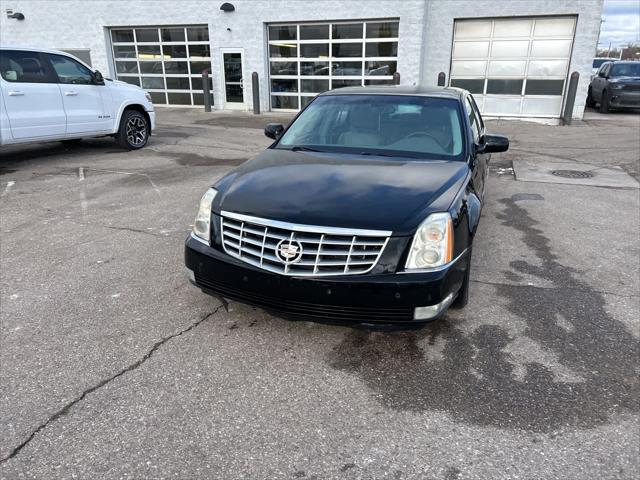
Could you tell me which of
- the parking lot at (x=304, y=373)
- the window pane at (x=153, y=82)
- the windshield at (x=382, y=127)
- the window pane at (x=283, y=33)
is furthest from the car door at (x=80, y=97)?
the window pane at (x=153, y=82)

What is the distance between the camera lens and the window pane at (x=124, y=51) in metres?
18.4

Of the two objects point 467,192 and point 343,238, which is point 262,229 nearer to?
point 343,238

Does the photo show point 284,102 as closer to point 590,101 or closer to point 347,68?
point 347,68

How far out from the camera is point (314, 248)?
9.66 feet

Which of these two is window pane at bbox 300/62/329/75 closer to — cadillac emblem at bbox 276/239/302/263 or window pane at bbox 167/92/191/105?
window pane at bbox 167/92/191/105

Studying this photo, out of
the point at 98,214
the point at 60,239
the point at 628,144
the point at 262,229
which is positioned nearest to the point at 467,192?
the point at 262,229

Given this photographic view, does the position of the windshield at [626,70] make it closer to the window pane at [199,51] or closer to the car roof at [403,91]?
the window pane at [199,51]

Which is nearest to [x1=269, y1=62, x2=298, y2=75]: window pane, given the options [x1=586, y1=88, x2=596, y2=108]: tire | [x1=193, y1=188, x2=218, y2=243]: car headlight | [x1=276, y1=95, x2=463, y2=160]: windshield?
[x1=586, y1=88, x2=596, y2=108]: tire

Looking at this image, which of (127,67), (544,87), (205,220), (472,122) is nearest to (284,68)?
(127,67)

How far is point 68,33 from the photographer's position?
18.5 m

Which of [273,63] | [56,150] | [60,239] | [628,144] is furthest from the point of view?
[273,63]

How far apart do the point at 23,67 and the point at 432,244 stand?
26.8ft

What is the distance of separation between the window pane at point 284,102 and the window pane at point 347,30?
2533 mm

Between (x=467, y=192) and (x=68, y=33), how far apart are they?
1965 centimetres
